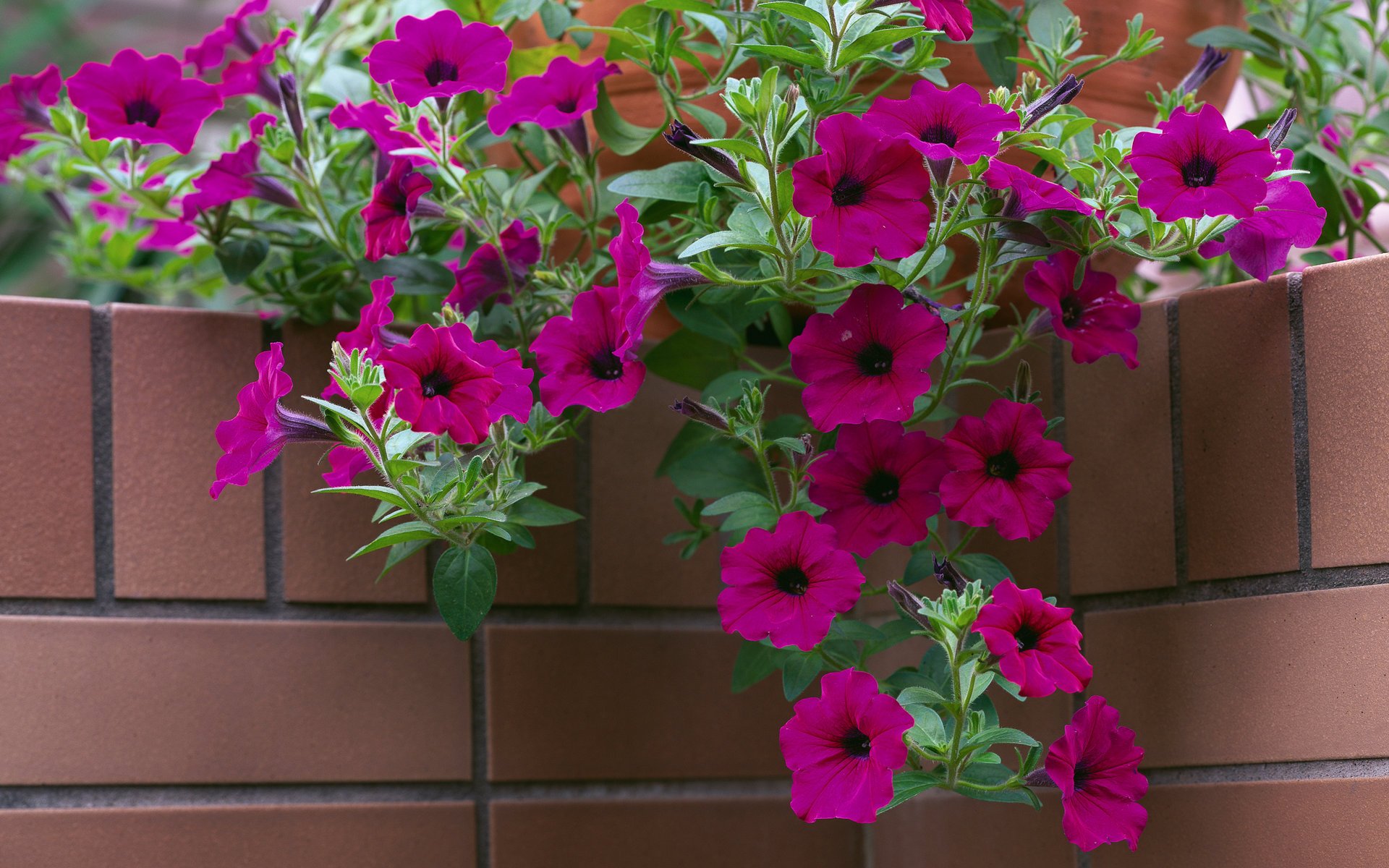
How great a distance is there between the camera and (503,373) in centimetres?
72

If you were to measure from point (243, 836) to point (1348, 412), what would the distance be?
85 centimetres

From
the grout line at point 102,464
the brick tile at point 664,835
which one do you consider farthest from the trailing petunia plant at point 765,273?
the brick tile at point 664,835

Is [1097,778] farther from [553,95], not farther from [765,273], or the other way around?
[553,95]

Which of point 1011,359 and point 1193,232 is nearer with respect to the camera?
point 1193,232

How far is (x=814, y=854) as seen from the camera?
1069 mm

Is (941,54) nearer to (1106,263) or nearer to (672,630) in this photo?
(1106,263)

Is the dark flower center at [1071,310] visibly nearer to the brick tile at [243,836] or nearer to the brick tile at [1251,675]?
the brick tile at [1251,675]

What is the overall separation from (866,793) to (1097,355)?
1.12 ft

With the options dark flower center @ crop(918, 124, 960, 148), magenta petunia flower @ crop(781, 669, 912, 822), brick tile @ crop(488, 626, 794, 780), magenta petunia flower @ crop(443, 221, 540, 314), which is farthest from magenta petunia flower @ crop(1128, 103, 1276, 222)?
brick tile @ crop(488, 626, 794, 780)

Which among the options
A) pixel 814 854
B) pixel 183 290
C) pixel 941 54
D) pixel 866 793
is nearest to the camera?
pixel 866 793

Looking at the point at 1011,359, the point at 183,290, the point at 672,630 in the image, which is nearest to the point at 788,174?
the point at 1011,359

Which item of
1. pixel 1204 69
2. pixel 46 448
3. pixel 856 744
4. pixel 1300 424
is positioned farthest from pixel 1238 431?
pixel 46 448

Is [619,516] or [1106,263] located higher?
[1106,263]

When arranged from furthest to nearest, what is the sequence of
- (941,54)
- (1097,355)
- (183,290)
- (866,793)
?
(183,290), (941,54), (1097,355), (866,793)
